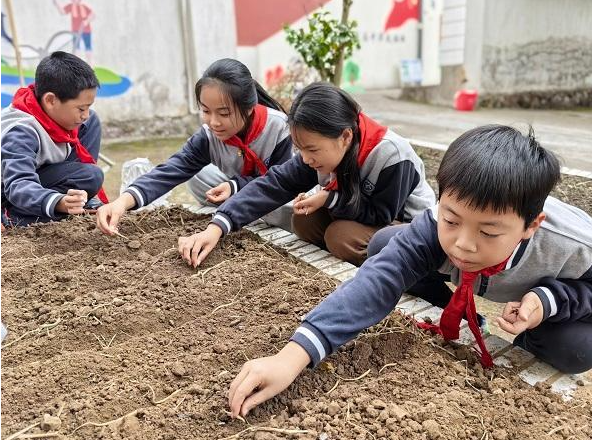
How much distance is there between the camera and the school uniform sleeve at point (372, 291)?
1370mm

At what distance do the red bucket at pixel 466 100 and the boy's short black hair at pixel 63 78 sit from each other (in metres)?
6.99

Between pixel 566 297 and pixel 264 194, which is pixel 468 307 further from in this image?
pixel 264 194

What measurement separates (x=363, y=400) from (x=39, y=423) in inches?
28.5

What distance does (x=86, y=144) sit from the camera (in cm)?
319

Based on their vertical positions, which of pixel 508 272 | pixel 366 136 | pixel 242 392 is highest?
pixel 366 136

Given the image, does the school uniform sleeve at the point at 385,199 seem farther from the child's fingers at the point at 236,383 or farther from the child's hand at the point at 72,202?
the child's fingers at the point at 236,383

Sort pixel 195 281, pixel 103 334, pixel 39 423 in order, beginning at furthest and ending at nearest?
pixel 195 281 → pixel 103 334 → pixel 39 423

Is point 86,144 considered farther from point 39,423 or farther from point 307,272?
point 39,423

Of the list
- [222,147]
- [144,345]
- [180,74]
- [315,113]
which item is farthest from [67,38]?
[144,345]

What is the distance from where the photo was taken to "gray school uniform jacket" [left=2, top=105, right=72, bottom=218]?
8.34ft

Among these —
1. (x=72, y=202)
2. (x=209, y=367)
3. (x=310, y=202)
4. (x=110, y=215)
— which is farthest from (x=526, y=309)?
(x=72, y=202)

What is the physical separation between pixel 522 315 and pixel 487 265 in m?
0.15

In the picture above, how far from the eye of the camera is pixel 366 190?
236 cm

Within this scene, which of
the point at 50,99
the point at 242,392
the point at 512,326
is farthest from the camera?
the point at 50,99
